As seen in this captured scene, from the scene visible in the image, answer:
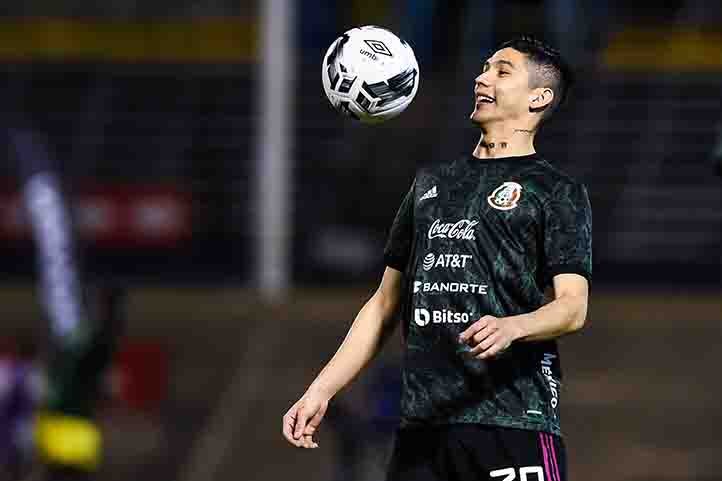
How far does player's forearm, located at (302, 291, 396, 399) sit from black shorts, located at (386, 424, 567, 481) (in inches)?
10.1

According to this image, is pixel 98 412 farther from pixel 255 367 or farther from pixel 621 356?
pixel 621 356

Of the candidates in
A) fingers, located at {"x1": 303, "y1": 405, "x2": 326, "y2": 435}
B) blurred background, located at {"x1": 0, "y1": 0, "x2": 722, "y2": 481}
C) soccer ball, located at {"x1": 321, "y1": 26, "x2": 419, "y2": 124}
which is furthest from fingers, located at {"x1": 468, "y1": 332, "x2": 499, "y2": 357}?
blurred background, located at {"x1": 0, "y1": 0, "x2": 722, "y2": 481}

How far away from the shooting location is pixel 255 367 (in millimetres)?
11562

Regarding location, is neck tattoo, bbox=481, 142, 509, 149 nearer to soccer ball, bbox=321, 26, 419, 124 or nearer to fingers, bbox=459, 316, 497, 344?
soccer ball, bbox=321, 26, 419, 124

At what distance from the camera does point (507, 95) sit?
4.21 m

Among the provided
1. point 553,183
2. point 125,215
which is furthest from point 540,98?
point 125,215

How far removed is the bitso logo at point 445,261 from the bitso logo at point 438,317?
11 centimetres

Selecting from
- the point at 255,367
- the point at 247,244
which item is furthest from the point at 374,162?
the point at 255,367

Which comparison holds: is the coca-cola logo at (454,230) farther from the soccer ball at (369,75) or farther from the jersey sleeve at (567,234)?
the soccer ball at (369,75)

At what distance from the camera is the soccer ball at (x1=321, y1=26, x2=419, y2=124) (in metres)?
4.51

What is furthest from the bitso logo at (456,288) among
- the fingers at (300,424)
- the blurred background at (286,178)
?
the blurred background at (286,178)

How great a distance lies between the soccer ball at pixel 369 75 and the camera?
451cm

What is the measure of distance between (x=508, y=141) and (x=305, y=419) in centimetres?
90

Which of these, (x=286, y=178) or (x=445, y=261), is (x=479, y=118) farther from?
(x=286, y=178)
